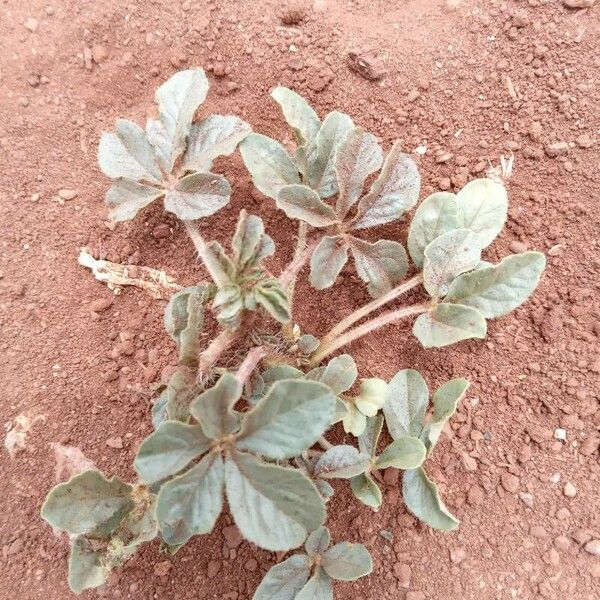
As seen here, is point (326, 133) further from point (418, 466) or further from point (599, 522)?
point (599, 522)

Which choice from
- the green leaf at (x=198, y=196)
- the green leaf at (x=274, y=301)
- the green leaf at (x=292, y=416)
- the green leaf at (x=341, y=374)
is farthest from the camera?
the green leaf at (x=198, y=196)

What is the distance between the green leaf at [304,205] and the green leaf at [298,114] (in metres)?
0.22

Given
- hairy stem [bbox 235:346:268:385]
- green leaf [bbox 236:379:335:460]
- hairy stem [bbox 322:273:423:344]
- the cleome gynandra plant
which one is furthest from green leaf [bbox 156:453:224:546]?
hairy stem [bbox 322:273:423:344]

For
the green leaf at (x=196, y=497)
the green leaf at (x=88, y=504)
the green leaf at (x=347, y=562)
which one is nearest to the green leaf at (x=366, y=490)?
the green leaf at (x=347, y=562)

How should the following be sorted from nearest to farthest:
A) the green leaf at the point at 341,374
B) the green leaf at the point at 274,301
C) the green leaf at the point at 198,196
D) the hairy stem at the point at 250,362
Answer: the green leaf at the point at 274,301 → the hairy stem at the point at 250,362 → the green leaf at the point at 341,374 → the green leaf at the point at 198,196

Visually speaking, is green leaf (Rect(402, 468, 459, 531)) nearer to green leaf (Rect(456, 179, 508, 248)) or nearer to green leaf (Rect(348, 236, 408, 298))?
green leaf (Rect(348, 236, 408, 298))

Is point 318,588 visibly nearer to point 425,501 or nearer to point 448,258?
point 425,501

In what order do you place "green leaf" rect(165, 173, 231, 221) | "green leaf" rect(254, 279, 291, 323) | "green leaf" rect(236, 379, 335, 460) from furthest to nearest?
"green leaf" rect(165, 173, 231, 221), "green leaf" rect(254, 279, 291, 323), "green leaf" rect(236, 379, 335, 460)

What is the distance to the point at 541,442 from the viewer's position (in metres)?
1.90

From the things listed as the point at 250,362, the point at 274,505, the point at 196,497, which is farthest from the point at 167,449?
the point at 250,362

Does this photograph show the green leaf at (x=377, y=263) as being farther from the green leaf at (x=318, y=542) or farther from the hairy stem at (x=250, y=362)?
the green leaf at (x=318, y=542)

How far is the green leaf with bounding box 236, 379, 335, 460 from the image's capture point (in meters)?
1.35

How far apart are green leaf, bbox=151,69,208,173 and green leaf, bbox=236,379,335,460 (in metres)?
0.89

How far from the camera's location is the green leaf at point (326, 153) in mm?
1916
